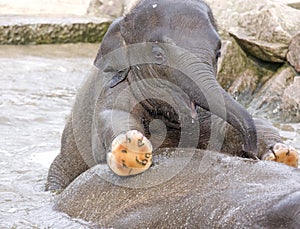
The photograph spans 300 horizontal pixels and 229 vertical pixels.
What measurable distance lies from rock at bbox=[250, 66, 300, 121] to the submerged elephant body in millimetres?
3879

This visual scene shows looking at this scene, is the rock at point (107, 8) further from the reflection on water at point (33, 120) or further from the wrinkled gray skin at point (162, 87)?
the wrinkled gray skin at point (162, 87)

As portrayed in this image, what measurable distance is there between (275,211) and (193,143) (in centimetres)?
143

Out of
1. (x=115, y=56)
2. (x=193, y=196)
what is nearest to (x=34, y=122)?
(x=115, y=56)

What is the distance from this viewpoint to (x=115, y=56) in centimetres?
468

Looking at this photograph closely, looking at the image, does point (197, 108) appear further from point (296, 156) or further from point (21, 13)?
point (21, 13)

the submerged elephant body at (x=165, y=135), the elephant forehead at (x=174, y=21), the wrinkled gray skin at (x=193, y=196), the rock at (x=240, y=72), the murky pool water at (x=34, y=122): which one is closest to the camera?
the wrinkled gray skin at (x=193, y=196)

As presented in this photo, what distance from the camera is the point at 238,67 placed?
370 inches

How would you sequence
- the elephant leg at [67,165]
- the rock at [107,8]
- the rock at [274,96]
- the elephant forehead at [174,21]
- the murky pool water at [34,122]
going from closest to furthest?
the elephant forehead at [174,21]
the murky pool water at [34,122]
the elephant leg at [67,165]
the rock at [274,96]
the rock at [107,8]

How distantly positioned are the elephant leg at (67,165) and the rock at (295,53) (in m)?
4.39

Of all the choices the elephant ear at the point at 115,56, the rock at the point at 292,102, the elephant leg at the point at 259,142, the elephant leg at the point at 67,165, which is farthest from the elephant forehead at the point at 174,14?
the rock at the point at 292,102

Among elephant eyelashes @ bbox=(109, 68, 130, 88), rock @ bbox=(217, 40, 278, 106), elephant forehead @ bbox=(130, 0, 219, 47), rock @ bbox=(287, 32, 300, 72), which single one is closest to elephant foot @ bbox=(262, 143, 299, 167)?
elephant forehead @ bbox=(130, 0, 219, 47)

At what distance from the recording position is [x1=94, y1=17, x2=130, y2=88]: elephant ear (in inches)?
181

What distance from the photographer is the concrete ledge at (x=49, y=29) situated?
13.0 m

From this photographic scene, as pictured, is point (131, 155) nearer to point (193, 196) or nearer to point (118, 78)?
point (193, 196)
